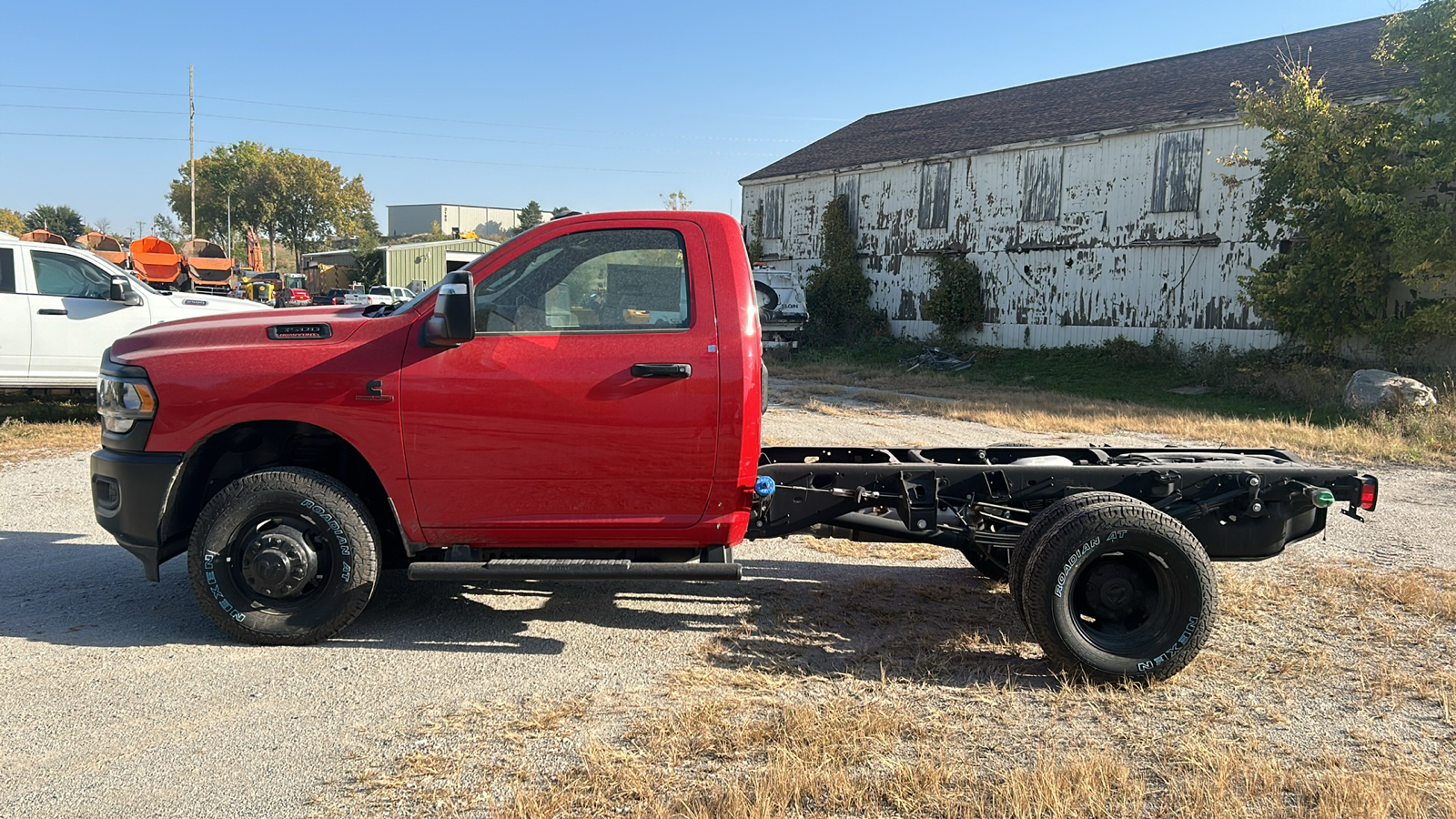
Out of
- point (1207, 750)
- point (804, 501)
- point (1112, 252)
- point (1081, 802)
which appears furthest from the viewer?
point (1112, 252)

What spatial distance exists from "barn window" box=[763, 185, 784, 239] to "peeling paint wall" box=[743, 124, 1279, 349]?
2801 mm

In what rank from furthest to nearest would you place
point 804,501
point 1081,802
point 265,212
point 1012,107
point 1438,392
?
point 265,212
point 1012,107
point 1438,392
point 804,501
point 1081,802

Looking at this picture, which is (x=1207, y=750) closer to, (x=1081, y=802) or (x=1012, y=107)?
(x=1081, y=802)

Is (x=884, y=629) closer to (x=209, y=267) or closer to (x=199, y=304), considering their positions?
(x=199, y=304)

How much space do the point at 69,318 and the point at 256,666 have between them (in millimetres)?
→ 8223

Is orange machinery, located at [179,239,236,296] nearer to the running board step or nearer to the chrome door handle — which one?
the running board step

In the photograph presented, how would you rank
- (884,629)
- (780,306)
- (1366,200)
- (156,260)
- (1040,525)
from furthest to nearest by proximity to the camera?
(156,260), (780,306), (1366,200), (884,629), (1040,525)

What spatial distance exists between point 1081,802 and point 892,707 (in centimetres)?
93

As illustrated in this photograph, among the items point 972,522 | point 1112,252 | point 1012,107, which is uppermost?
point 1012,107

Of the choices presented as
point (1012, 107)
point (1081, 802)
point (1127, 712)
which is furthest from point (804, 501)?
point (1012, 107)

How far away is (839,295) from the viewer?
96.1 ft

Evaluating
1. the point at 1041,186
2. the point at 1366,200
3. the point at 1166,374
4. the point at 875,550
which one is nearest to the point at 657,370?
the point at 875,550

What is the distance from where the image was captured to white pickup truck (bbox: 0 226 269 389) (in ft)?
33.9

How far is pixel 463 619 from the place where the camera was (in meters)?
5.09
